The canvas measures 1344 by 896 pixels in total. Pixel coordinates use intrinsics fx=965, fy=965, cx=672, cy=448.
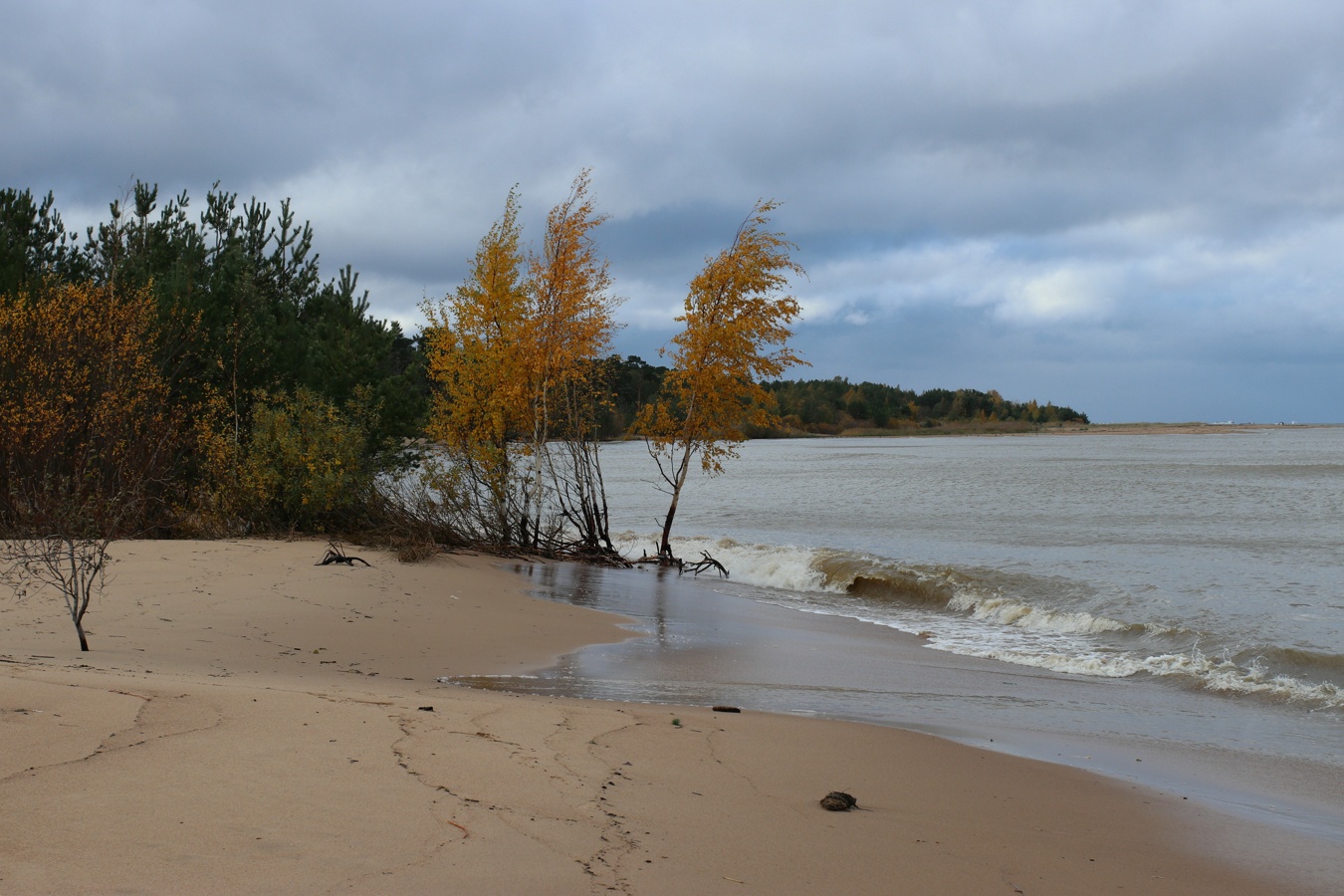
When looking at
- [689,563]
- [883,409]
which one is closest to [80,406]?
[689,563]

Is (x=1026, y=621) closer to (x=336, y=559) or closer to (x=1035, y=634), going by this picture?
(x=1035, y=634)

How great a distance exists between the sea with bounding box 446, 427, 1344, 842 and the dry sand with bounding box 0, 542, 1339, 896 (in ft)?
3.72

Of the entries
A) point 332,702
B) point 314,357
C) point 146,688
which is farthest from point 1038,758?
point 314,357

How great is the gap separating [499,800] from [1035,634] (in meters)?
11.2

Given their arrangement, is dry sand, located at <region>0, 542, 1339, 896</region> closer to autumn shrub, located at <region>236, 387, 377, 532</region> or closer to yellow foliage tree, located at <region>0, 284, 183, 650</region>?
yellow foliage tree, located at <region>0, 284, 183, 650</region>

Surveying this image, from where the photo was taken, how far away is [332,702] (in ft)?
18.9

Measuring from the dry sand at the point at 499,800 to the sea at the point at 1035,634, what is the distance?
113 centimetres

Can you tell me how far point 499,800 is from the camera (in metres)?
4.24

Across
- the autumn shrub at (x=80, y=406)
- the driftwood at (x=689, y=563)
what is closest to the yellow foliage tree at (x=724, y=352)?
the driftwood at (x=689, y=563)

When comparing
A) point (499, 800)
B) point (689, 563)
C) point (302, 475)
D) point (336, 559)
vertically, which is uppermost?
point (302, 475)

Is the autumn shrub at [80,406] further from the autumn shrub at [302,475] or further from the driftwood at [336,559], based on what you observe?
the driftwood at [336,559]

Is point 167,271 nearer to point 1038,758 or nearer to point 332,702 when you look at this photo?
point 332,702

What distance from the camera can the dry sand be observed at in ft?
11.2

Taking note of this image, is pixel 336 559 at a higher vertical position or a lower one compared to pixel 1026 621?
higher
